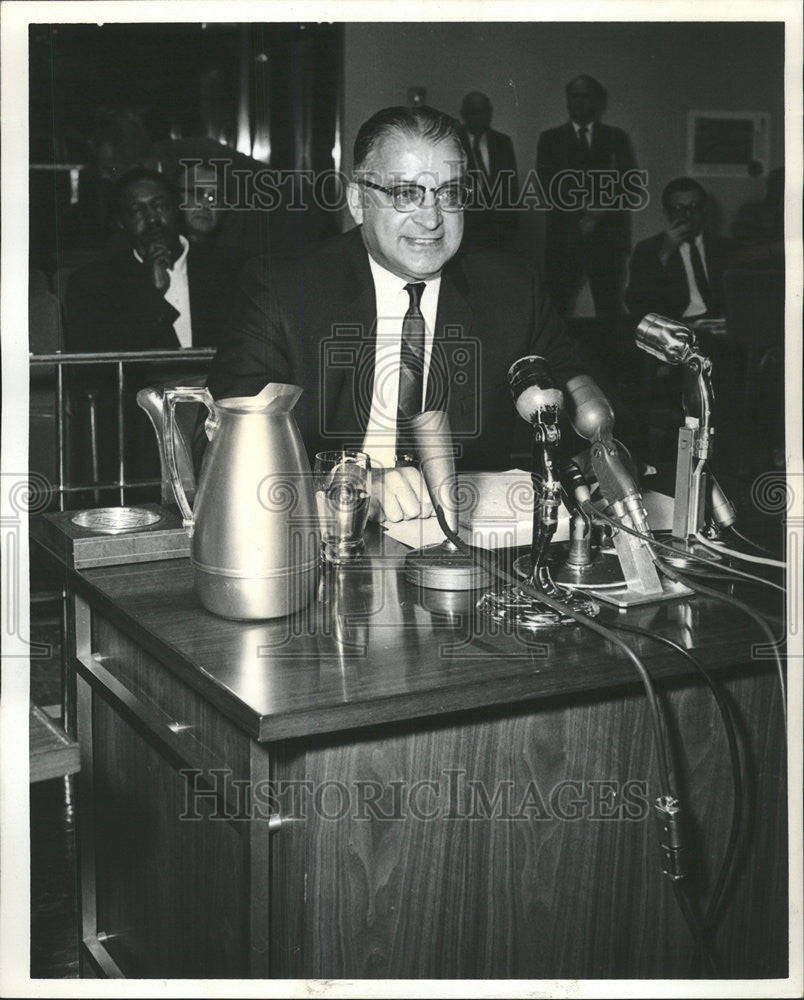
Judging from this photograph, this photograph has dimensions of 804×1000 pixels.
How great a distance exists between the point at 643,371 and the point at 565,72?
48.7 inches

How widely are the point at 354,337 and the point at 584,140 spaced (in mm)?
2735

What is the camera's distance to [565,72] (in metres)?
4.79

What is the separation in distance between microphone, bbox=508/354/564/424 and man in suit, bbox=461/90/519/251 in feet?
10.5

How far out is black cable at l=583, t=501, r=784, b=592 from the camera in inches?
57.7

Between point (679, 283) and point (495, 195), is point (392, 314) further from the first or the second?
point (495, 195)

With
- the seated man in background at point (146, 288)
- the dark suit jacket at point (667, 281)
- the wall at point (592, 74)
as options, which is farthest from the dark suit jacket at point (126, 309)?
the dark suit jacket at point (667, 281)

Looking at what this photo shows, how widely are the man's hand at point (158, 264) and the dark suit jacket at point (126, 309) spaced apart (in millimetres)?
22

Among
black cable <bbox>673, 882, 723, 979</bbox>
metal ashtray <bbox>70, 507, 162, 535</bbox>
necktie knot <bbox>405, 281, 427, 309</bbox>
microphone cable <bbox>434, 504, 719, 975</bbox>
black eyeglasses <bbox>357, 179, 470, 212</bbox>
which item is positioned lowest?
black cable <bbox>673, 882, 723, 979</bbox>

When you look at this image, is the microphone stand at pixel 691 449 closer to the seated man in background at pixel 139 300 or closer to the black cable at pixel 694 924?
the black cable at pixel 694 924

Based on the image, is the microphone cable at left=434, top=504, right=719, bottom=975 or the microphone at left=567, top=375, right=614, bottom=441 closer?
the microphone cable at left=434, top=504, right=719, bottom=975

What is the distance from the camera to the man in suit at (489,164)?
470 centimetres

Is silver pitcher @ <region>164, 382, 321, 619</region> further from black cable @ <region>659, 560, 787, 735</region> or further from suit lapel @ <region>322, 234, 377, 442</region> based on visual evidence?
suit lapel @ <region>322, 234, 377, 442</region>

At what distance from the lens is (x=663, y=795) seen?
1362 millimetres

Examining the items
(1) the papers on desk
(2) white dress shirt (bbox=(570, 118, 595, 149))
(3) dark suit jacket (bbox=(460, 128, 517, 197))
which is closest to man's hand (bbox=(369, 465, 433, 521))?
(1) the papers on desk
